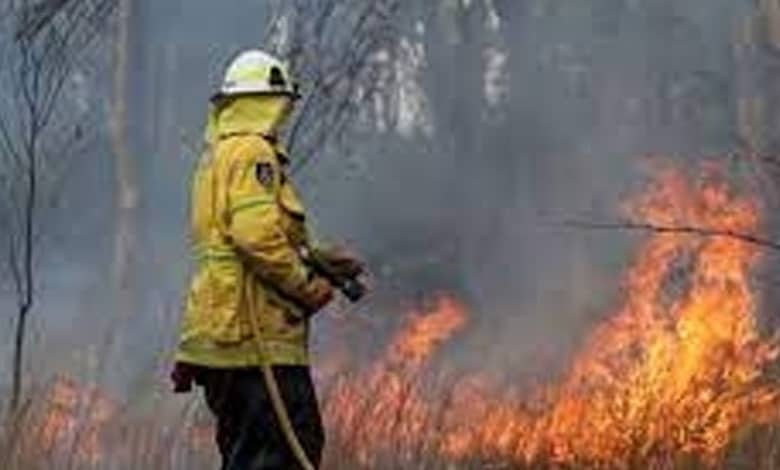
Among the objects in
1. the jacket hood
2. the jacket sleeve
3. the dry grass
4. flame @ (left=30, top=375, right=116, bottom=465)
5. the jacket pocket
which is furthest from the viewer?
flame @ (left=30, top=375, right=116, bottom=465)

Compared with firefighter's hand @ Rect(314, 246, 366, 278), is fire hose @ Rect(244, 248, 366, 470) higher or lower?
lower

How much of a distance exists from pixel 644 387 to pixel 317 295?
148 inches

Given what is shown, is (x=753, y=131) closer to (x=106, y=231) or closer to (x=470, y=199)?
(x=470, y=199)

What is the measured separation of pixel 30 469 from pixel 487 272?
1329 centimetres

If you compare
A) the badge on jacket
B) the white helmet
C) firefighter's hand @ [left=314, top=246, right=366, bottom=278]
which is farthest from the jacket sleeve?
the white helmet

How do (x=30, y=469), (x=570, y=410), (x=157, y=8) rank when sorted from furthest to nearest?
1. (x=157, y=8)
2. (x=570, y=410)
3. (x=30, y=469)

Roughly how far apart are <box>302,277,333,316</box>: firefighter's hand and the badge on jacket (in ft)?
1.18

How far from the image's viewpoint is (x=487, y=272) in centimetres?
2075

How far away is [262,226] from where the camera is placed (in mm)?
5531

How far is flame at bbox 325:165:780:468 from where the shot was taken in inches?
328

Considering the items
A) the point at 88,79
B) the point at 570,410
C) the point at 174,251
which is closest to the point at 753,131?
the point at 570,410

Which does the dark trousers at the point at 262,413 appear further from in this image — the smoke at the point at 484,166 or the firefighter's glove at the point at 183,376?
the smoke at the point at 484,166

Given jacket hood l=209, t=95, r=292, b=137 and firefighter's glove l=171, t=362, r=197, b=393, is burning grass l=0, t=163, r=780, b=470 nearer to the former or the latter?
firefighter's glove l=171, t=362, r=197, b=393

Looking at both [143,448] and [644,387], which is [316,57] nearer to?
[644,387]
